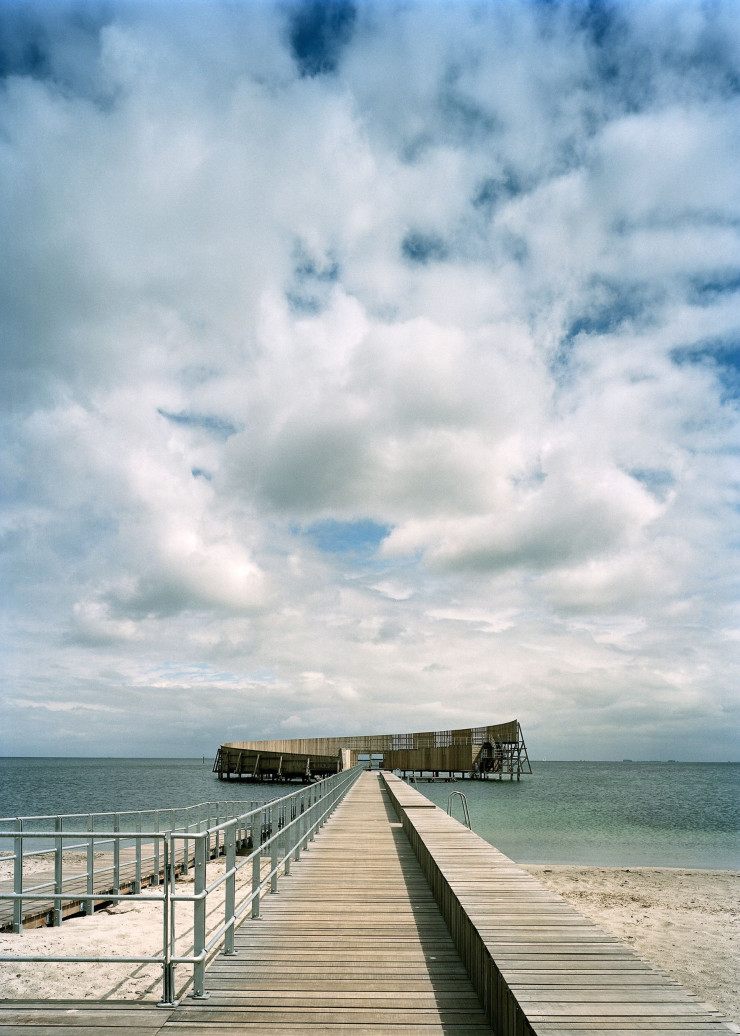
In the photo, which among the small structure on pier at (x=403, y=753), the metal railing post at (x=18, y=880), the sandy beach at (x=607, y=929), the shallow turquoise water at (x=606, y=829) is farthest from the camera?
the small structure on pier at (x=403, y=753)

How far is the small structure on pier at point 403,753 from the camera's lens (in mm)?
58719

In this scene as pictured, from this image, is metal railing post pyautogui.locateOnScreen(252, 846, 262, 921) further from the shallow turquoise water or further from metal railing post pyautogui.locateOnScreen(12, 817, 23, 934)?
the shallow turquoise water

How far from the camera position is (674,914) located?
13.2 m

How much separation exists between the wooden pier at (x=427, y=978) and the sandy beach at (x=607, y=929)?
0.91 meters

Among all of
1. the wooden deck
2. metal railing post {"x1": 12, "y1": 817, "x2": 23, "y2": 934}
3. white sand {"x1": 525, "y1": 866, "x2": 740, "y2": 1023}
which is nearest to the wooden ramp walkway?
the wooden deck

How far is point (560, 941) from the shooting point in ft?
14.7

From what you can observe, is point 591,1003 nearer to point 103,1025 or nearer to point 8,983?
point 103,1025

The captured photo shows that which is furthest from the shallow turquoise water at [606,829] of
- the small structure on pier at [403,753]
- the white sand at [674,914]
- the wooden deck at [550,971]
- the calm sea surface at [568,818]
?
the wooden deck at [550,971]

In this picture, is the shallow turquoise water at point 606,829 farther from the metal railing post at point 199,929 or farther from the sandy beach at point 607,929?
the metal railing post at point 199,929

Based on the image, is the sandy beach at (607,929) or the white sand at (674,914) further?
the white sand at (674,914)

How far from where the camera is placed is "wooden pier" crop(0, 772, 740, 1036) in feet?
11.5

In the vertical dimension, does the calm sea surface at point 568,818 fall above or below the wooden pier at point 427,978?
below

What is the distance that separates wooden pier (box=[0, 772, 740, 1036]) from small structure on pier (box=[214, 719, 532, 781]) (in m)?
52.8

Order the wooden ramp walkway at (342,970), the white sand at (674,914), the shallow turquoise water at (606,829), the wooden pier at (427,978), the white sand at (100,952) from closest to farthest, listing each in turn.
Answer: the wooden pier at (427,978) < the wooden ramp walkway at (342,970) < the white sand at (100,952) < the white sand at (674,914) < the shallow turquoise water at (606,829)
